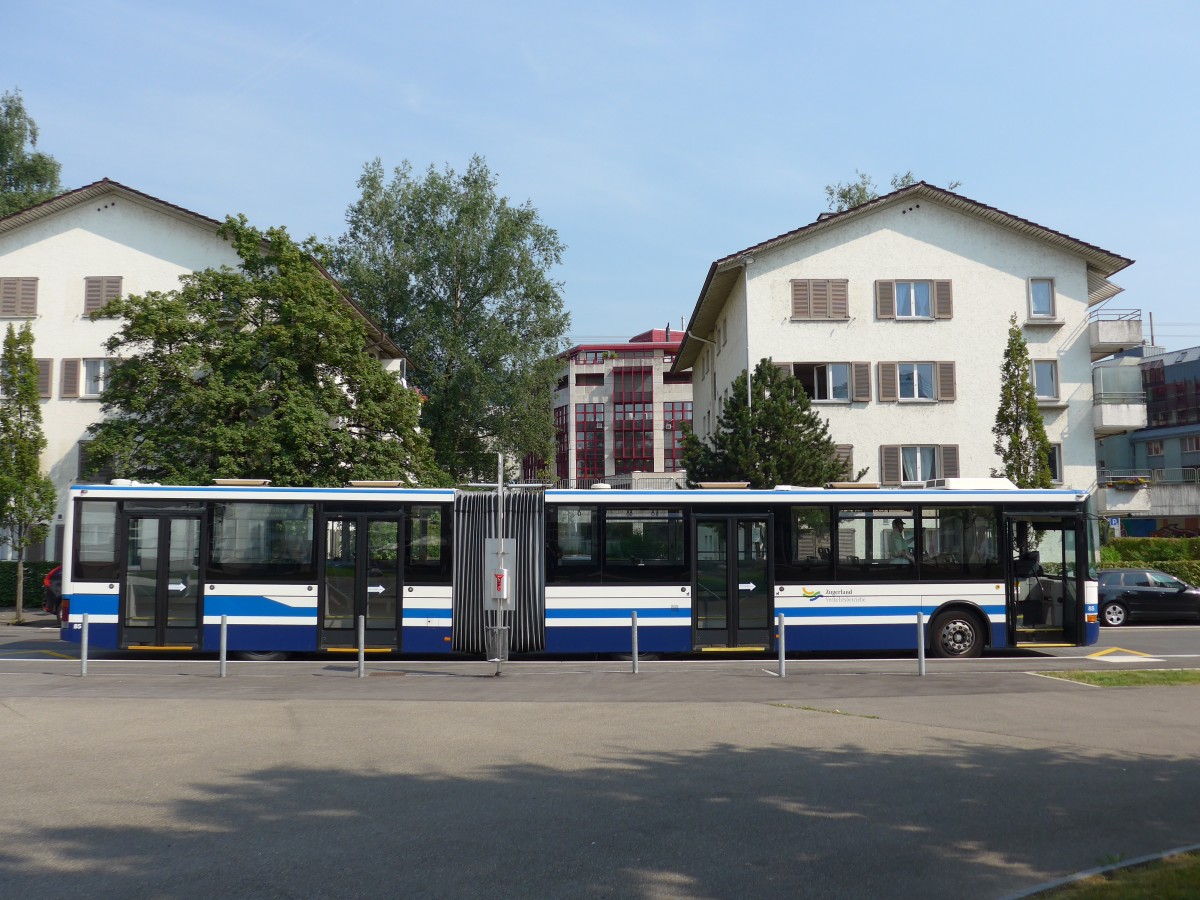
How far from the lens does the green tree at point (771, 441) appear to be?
Answer: 3002 centimetres

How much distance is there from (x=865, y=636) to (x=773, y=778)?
9801mm

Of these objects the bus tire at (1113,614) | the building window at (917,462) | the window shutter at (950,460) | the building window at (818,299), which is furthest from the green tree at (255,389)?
the window shutter at (950,460)

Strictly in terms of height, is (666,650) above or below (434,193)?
below

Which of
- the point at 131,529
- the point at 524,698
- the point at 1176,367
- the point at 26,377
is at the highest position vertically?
the point at 1176,367

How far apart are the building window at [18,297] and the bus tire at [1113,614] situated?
Answer: 33.0 m

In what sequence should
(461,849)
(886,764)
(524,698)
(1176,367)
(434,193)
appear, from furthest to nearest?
1. (1176,367)
2. (434,193)
3. (524,698)
4. (886,764)
5. (461,849)

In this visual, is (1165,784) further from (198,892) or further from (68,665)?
(68,665)

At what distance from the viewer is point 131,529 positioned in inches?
696

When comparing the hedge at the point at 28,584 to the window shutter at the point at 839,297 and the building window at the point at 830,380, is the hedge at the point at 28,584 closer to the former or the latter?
the building window at the point at 830,380

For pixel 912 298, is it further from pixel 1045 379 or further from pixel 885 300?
pixel 1045 379

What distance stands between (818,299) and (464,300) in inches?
654

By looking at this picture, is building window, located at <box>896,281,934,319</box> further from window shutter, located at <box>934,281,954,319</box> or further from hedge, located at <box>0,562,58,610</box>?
hedge, located at <box>0,562,58,610</box>

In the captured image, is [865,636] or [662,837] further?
[865,636]

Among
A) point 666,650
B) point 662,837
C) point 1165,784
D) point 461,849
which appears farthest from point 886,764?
point 666,650
